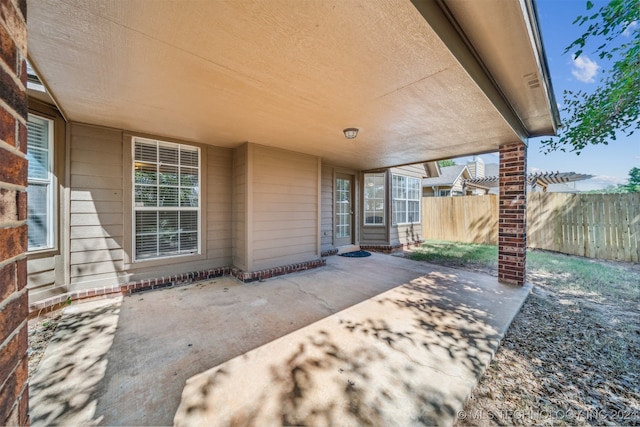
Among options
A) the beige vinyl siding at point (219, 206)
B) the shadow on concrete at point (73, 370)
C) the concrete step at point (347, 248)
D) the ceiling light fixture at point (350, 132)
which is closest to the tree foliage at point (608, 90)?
the ceiling light fixture at point (350, 132)

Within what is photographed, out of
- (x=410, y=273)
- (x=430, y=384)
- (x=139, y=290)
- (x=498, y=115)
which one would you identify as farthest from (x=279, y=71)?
(x=410, y=273)

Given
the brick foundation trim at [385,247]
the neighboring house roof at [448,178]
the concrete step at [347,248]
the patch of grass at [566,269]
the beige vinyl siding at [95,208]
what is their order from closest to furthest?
the beige vinyl siding at [95,208], the patch of grass at [566,269], the concrete step at [347,248], the brick foundation trim at [385,247], the neighboring house roof at [448,178]

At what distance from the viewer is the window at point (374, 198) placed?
7.38m

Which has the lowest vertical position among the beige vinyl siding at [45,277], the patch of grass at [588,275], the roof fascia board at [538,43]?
the patch of grass at [588,275]

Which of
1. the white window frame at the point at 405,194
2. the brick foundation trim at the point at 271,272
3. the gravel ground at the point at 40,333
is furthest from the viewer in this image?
the white window frame at the point at 405,194

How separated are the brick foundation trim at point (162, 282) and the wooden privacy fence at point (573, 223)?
20.6 ft

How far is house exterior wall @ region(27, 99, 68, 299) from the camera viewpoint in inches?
114

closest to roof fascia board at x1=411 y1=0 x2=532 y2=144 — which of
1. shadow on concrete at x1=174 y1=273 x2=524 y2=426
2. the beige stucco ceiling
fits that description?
Answer: the beige stucco ceiling

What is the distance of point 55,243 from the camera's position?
3090mm

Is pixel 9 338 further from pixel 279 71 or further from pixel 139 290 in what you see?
pixel 139 290

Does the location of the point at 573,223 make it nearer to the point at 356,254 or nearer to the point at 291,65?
the point at 356,254

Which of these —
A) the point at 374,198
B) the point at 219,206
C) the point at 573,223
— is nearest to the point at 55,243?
the point at 219,206

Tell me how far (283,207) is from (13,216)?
4.03m

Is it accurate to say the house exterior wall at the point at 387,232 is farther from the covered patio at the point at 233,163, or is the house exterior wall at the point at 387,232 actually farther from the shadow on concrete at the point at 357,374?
the shadow on concrete at the point at 357,374
